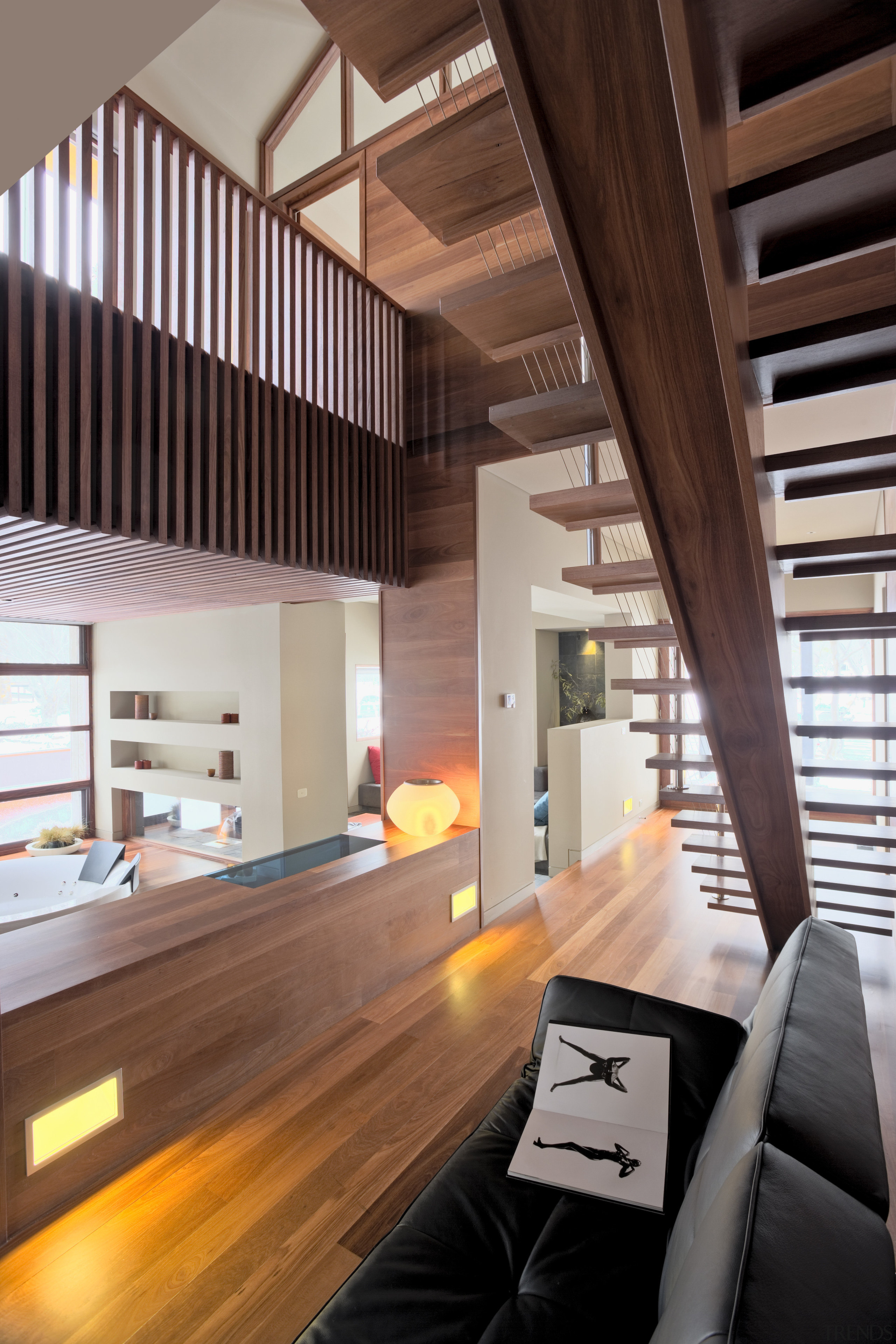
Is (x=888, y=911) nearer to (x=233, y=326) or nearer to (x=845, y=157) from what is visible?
(x=845, y=157)

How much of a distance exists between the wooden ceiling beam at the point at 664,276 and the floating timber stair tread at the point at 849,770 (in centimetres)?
102

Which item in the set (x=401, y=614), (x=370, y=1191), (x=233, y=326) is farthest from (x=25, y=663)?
(x=370, y=1191)

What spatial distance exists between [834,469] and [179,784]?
6.57 meters

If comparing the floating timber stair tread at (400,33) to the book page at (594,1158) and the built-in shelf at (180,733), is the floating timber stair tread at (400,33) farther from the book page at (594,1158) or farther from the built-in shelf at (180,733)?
the built-in shelf at (180,733)

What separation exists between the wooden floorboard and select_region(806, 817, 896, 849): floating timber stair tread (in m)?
0.71

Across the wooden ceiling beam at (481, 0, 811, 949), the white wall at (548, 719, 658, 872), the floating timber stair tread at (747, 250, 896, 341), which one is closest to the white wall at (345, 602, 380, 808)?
the white wall at (548, 719, 658, 872)

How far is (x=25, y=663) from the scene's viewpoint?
291 inches

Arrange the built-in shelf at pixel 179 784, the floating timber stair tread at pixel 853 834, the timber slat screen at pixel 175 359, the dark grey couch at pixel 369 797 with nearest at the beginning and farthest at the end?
the timber slat screen at pixel 175 359
the floating timber stair tread at pixel 853 834
the built-in shelf at pixel 179 784
the dark grey couch at pixel 369 797

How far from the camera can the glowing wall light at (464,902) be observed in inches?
152

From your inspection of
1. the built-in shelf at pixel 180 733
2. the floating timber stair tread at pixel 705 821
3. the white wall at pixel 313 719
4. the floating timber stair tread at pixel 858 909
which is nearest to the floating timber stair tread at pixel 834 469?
the floating timber stair tread at pixel 705 821

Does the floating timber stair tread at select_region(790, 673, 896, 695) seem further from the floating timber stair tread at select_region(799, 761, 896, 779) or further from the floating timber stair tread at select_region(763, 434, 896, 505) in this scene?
the floating timber stair tread at select_region(763, 434, 896, 505)

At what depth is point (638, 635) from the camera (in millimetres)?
3047

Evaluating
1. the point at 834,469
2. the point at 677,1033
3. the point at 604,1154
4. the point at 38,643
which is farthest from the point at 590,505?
the point at 38,643

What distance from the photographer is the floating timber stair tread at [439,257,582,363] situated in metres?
1.67
